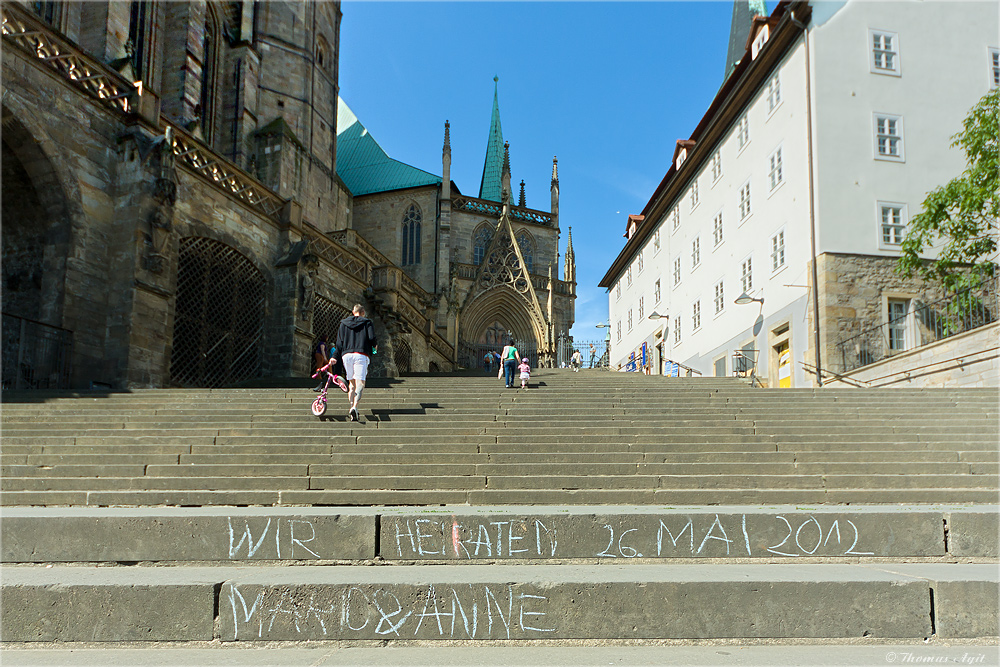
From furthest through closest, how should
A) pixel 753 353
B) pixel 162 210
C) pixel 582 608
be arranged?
pixel 753 353
pixel 162 210
pixel 582 608

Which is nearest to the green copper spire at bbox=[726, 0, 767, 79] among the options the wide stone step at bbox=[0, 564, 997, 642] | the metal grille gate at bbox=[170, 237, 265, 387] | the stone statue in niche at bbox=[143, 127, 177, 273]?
the metal grille gate at bbox=[170, 237, 265, 387]

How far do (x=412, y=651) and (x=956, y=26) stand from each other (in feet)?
74.9

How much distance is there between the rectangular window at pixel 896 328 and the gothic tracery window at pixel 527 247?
1166 inches

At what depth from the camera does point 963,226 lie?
14.9 metres

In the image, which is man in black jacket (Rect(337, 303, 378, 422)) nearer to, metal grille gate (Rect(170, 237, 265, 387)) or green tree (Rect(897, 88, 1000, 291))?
metal grille gate (Rect(170, 237, 265, 387))

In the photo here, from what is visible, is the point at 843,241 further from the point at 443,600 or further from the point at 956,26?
the point at 443,600

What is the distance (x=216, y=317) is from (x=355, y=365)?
9643mm

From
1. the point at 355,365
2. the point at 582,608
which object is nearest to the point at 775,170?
the point at 355,365

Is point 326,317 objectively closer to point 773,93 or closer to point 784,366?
point 784,366

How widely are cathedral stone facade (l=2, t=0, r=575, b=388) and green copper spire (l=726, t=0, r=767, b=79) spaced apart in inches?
904

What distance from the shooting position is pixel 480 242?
45500 mm

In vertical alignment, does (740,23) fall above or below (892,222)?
above

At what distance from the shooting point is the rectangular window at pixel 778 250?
2028cm

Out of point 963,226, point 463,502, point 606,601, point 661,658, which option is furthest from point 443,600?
point 963,226
